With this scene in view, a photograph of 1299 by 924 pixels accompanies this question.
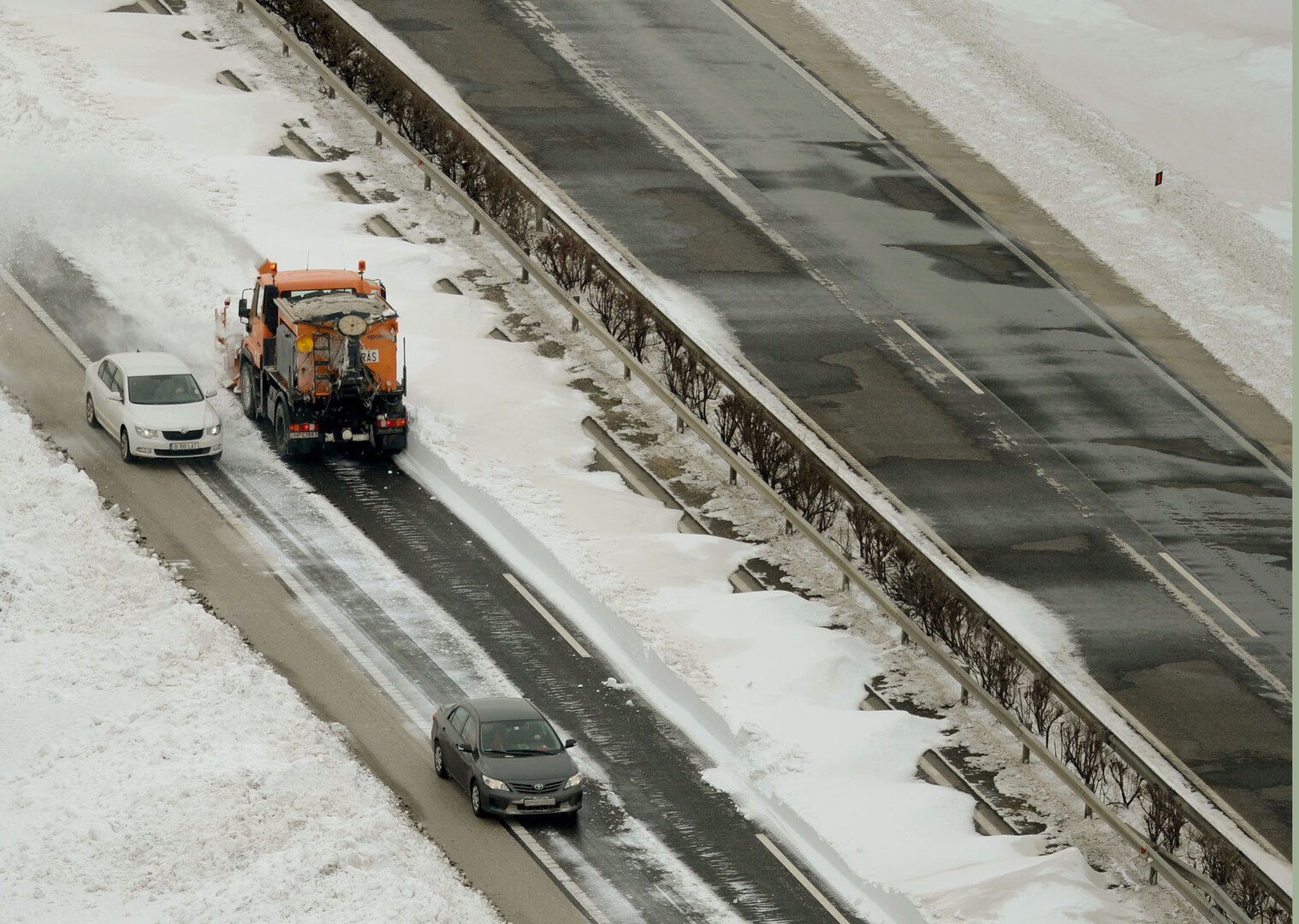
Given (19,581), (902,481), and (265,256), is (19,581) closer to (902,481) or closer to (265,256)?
(265,256)

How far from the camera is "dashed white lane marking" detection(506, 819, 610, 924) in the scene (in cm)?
2275

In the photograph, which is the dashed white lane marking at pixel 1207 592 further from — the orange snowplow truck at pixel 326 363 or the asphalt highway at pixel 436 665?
the orange snowplow truck at pixel 326 363

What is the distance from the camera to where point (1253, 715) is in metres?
29.3

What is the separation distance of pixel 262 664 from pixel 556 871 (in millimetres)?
5761

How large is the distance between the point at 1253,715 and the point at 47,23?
105ft

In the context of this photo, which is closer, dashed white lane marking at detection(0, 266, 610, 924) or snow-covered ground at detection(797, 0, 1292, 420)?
dashed white lane marking at detection(0, 266, 610, 924)

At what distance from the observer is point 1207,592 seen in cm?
3216

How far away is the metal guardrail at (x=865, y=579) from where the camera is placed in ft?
79.2

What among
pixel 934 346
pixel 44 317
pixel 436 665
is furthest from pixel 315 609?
pixel 934 346

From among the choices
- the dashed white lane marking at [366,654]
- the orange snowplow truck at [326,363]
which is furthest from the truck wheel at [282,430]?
the dashed white lane marking at [366,654]

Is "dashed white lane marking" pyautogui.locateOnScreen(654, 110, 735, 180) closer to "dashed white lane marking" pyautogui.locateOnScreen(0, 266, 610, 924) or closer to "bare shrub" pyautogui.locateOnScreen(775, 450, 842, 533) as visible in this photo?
"bare shrub" pyautogui.locateOnScreen(775, 450, 842, 533)

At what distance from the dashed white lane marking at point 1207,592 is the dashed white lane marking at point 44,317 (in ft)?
64.5

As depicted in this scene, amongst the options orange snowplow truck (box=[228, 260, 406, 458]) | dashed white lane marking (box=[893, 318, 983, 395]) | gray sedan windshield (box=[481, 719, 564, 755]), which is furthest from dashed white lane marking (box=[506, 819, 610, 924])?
dashed white lane marking (box=[893, 318, 983, 395])

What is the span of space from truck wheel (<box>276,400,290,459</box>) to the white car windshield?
132 centimetres
